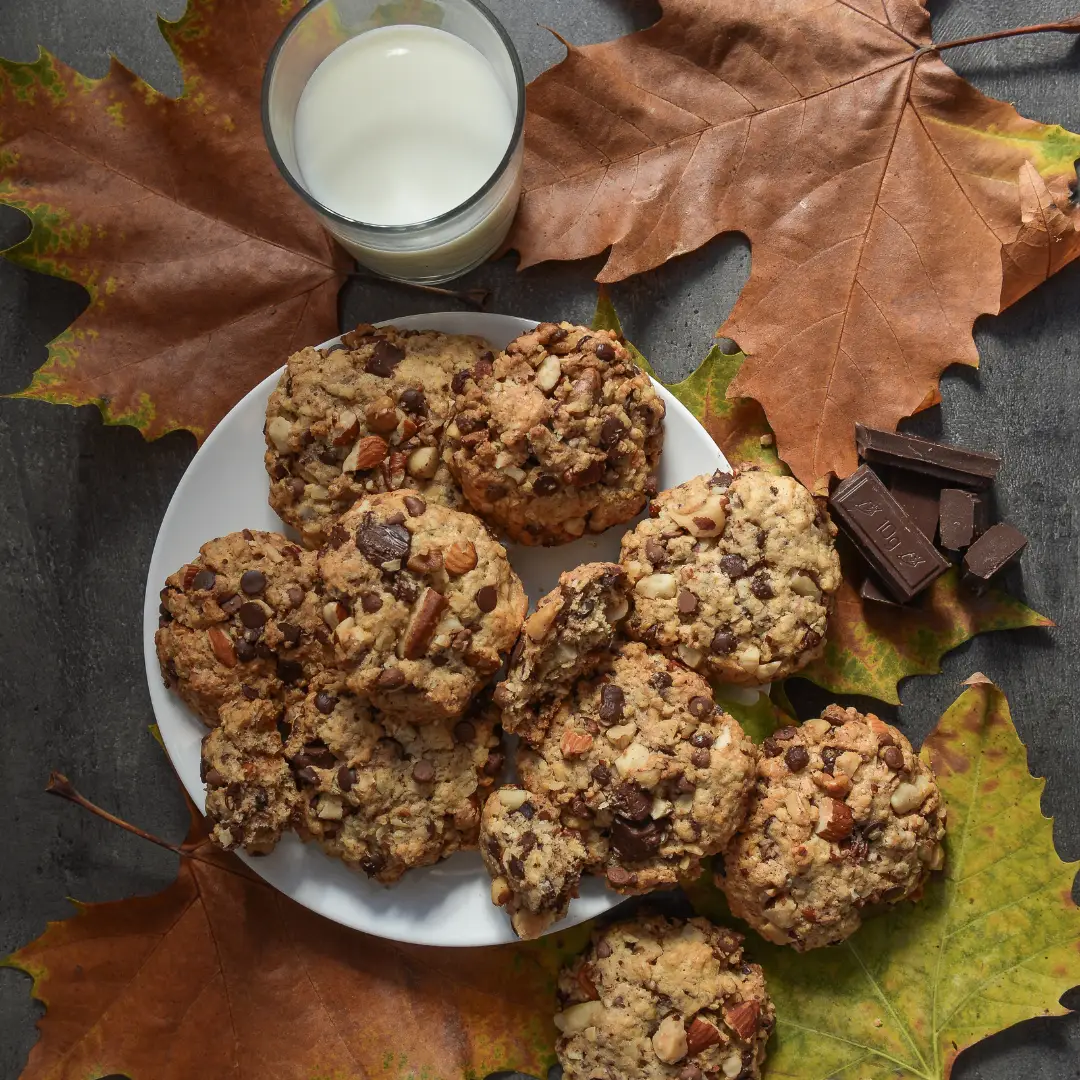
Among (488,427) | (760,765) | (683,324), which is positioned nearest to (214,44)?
(488,427)

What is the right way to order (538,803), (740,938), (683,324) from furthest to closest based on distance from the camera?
(683,324) → (740,938) → (538,803)

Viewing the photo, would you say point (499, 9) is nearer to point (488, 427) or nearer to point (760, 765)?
point (488, 427)

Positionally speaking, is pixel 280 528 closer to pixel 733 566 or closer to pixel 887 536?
pixel 733 566

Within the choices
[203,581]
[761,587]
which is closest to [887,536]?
[761,587]

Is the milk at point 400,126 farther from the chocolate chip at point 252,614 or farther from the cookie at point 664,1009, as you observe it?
the cookie at point 664,1009

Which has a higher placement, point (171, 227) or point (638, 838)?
point (171, 227)

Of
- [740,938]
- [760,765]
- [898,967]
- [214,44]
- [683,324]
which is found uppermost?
[214,44]
